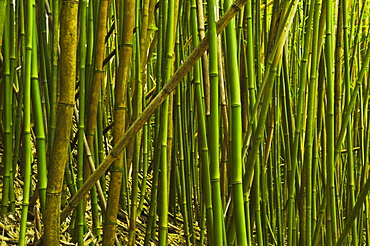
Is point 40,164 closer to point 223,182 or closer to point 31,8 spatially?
point 31,8

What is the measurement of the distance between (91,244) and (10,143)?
0.27m

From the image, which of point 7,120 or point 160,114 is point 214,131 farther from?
point 7,120

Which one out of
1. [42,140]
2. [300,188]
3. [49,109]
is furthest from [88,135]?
[300,188]

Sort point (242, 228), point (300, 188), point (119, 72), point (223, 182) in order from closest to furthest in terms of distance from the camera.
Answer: point (242, 228), point (119, 72), point (223, 182), point (300, 188)

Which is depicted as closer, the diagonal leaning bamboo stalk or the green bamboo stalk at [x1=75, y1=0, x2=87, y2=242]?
the diagonal leaning bamboo stalk

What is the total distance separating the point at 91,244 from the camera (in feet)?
3.14

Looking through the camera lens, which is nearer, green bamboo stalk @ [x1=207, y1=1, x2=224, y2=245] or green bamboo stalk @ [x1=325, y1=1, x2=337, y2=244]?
green bamboo stalk @ [x1=207, y1=1, x2=224, y2=245]

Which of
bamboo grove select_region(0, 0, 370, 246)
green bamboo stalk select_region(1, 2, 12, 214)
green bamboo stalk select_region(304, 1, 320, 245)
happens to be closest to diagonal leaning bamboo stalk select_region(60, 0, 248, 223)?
bamboo grove select_region(0, 0, 370, 246)

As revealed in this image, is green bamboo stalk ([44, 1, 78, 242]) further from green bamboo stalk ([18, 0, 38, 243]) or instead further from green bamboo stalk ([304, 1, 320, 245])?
green bamboo stalk ([304, 1, 320, 245])

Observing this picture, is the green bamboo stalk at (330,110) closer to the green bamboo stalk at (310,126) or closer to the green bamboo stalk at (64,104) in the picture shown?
the green bamboo stalk at (310,126)

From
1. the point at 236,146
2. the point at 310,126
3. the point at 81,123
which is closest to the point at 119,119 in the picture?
the point at 81,123

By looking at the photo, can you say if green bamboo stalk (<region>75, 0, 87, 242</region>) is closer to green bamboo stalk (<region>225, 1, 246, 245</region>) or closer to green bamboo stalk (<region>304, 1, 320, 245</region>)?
green bamboo stalk (<region>225, 1, 246, 245</region>)

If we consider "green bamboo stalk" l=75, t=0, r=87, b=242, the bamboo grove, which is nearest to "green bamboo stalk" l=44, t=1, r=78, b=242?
the bamboo grove

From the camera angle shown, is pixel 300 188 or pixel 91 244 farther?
pixel 300 188
